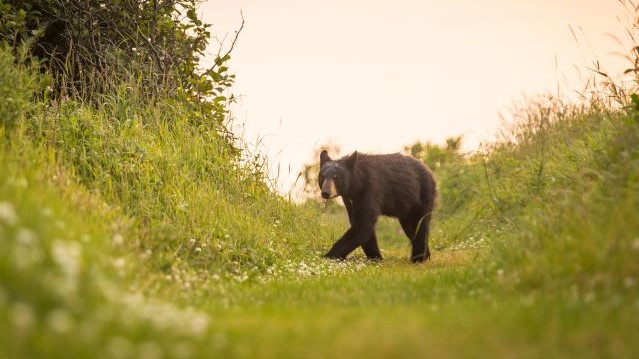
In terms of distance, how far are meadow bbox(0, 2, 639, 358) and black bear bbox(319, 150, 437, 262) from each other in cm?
56

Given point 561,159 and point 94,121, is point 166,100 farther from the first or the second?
point 561,159

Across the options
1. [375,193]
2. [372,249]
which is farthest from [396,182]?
[372,249]

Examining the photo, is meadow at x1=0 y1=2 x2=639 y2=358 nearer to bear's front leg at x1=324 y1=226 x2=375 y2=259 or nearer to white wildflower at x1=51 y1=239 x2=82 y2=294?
white wildflower at x1=51 y1=239 x2=82 y2=294

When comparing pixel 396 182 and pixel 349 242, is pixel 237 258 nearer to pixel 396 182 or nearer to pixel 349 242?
pixel 349 242

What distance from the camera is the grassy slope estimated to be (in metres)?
3.73

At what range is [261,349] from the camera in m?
3.71

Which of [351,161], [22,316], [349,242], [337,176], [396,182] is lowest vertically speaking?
[22,316]

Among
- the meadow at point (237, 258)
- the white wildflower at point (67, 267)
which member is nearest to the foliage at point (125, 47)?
the meadow at point (237, 258)

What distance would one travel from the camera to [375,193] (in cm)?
1180

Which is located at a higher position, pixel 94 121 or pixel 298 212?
pixel 94 121

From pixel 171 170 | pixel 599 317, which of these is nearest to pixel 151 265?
pixel 171 170

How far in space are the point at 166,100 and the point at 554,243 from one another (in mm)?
7479

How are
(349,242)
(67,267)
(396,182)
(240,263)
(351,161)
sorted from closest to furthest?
(67,267)
(240,263)
(349,242)
(351,161)
(396,182)

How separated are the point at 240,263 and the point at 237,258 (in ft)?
0.24
